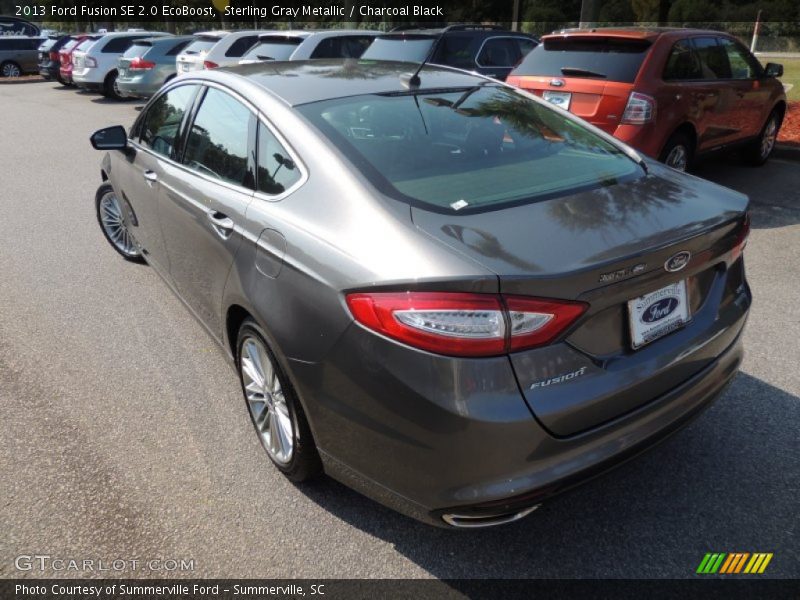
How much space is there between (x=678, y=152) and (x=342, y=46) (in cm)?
705

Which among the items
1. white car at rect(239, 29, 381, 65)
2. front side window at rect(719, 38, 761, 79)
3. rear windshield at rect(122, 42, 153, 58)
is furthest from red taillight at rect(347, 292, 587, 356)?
rear windshield at rect(122, 42, 153, 58)

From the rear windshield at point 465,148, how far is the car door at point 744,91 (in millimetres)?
4969

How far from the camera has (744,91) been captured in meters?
7.30

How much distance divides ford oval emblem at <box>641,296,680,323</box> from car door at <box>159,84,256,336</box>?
5.33 feet

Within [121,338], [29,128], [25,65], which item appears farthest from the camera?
[25,65]

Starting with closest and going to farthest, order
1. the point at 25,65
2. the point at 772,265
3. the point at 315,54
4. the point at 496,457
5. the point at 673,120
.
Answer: the point at 496,457, the point at 772,265, the point at 673,120, the point at 315,54, the point at 25,65

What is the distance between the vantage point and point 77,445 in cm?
316

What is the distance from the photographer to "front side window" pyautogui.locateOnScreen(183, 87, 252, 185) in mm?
3008

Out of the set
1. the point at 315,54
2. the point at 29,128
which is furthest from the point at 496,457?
the point at 29,128

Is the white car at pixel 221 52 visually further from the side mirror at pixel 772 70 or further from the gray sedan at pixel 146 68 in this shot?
the side mirror at pixel 772 70

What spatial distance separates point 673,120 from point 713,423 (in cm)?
405

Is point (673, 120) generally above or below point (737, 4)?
Answer: below

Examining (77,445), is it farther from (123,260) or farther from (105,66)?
(105,66)

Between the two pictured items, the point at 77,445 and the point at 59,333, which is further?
the point at 59,333
